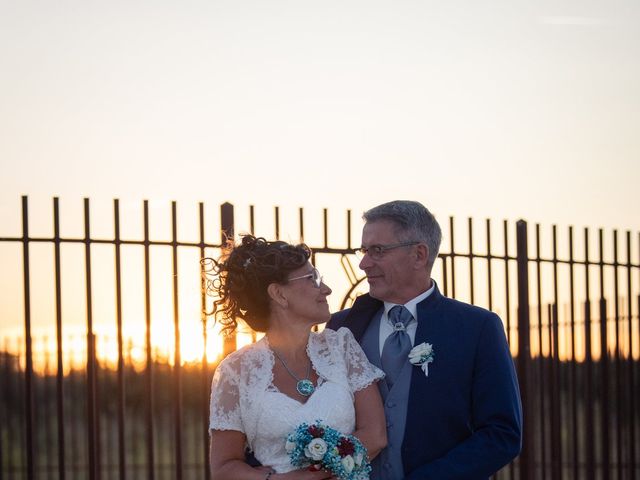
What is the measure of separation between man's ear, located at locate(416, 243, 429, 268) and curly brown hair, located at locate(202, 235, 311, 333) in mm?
488

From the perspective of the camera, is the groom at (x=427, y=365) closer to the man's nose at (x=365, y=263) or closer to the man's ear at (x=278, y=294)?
the man's nose at (x=365, y=263)

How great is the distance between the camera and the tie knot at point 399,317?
15.2 ft

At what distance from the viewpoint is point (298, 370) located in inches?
176

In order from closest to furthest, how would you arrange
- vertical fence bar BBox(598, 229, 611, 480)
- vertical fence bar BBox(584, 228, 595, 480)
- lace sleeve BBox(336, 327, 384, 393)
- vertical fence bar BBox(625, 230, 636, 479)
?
lace sleeve BBox(336, 327, 384, 393) < vertical fence bar BBox(584, 228, 595, 480) < vertical fence bar BBox(598, 229, 611, 480) < vertical fence bar BBox(625, 230, 636, 479)

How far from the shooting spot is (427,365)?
446 cm

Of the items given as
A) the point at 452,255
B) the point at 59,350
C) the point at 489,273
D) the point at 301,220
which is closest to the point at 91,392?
the point at 59,350

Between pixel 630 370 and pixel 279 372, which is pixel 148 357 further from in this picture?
pixel 630 370

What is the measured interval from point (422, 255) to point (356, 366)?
60cm

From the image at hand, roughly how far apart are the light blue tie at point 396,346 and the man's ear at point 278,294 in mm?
482

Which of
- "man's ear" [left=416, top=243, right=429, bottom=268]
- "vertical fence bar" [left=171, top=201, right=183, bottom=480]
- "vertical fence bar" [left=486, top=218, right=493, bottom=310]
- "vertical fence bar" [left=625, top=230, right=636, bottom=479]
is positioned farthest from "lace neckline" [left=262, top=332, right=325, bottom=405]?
"vertical fence bar" [left=625, top=230, right=636, bottom=479]

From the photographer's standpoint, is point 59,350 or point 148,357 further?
point 148,357

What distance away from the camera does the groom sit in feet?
14.3

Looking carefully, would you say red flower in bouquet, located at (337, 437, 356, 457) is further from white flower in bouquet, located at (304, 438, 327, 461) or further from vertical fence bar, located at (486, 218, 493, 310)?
vertical fence bar, located at (486, 218, 493, 310)

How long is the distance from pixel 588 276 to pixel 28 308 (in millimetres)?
4672
